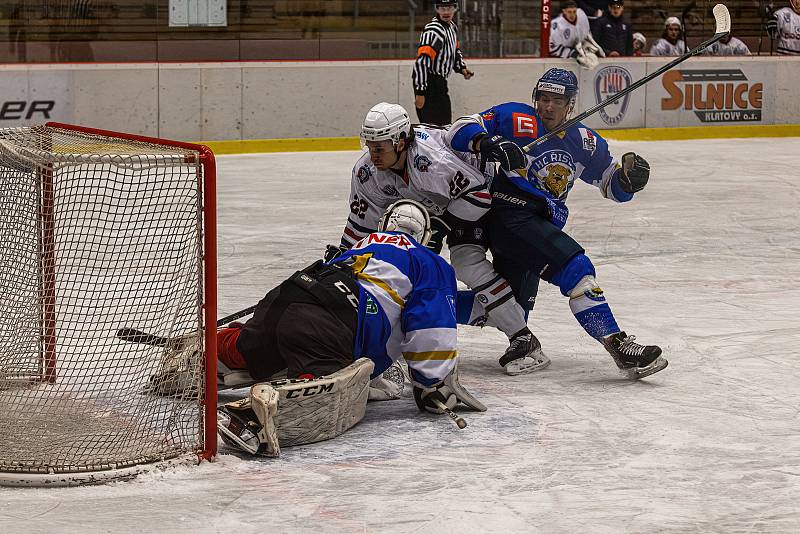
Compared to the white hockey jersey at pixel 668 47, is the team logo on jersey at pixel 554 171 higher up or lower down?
lower down

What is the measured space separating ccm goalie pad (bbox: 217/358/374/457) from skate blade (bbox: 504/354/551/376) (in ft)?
3.16

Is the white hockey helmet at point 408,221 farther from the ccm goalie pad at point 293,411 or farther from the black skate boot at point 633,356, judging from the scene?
the black skate boot at point 633,356

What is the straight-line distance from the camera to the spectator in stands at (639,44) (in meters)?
13.5

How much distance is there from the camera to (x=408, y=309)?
4.10m

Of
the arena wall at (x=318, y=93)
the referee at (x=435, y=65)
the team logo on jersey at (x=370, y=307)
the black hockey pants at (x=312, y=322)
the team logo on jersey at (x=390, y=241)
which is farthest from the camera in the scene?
the arena wall at (x=318, y=93)

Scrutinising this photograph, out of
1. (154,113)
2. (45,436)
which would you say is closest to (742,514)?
(45,436)

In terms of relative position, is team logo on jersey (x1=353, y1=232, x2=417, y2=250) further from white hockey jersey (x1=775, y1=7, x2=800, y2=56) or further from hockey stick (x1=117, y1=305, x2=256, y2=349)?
white hockey jersey (x1=775, y1=7, x2=800, y2=56)

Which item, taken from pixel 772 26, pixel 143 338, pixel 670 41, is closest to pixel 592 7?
pixel 670 41

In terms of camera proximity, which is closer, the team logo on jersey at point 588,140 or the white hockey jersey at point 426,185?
the white hockey jersey at point 426,185

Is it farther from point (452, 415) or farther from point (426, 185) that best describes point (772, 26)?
point (452, 415)

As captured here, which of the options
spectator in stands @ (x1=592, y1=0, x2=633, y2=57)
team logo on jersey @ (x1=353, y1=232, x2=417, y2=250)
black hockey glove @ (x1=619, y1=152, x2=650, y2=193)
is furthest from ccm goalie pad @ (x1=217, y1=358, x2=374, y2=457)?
spectator in stands @ (x1=592, y1=0, x2=633, y2=57)

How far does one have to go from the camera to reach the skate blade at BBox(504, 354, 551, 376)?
4.85 m

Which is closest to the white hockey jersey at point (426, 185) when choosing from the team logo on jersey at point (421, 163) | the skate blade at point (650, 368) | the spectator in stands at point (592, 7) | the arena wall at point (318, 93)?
the team logo on jersey at point (421, 163)

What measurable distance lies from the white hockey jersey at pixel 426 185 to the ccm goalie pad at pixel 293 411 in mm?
941
